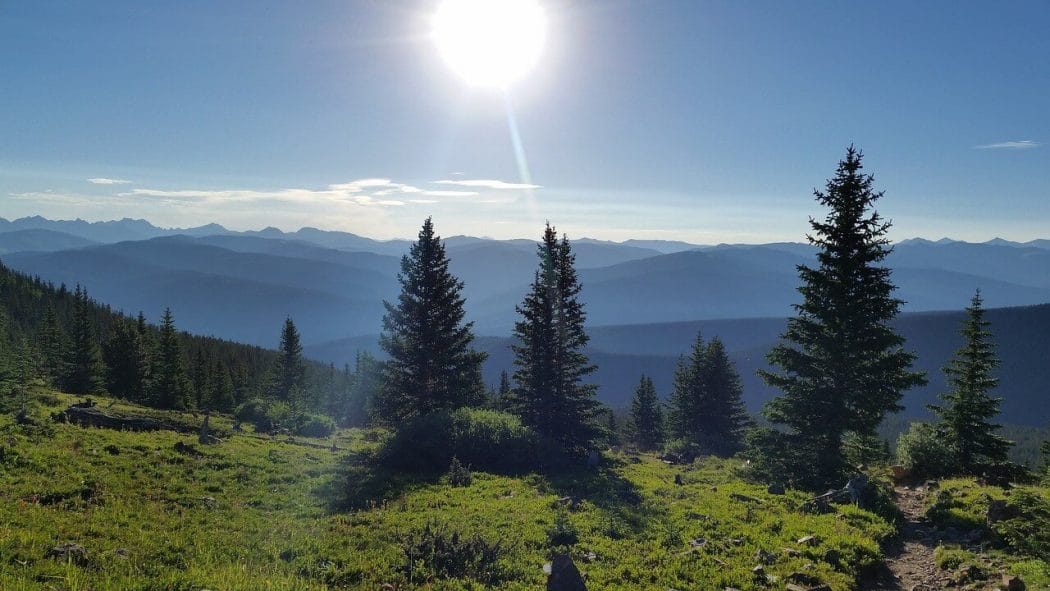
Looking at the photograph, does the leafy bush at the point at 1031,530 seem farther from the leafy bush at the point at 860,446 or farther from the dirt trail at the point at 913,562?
the leafy bush at the point at 860,446

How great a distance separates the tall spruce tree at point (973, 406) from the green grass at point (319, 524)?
578 inches

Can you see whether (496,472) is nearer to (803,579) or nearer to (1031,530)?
(803,579)

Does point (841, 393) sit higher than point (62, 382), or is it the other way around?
point (841, 393)

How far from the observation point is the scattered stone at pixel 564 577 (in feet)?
38.0

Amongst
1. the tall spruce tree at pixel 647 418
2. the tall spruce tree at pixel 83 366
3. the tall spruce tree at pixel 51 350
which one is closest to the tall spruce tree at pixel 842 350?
the tall spruce tree at pixel 647 418

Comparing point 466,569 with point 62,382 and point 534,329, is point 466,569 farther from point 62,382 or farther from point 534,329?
point 62,382

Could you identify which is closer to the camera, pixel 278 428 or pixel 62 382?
pixel 278 428

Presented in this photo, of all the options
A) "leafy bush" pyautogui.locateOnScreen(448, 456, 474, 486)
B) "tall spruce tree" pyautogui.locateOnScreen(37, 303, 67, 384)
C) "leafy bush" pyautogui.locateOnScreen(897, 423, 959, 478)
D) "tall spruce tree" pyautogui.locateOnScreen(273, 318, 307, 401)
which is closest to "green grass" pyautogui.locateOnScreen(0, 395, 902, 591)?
"leafy bush" pyautogui.locateOnScreen(448, 456, 474, 486)

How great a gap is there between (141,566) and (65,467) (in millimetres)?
9284

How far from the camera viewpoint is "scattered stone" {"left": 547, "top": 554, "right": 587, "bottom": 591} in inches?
456

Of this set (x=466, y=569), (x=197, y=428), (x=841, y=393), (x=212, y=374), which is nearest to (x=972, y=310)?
(x=841, y=393)

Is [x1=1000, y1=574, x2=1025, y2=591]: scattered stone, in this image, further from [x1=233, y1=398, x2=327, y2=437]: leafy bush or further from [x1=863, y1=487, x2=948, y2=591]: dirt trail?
[x1=233, y1=398, x2=327, y2=437]: leafy bush

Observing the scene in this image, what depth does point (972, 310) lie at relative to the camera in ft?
99.0

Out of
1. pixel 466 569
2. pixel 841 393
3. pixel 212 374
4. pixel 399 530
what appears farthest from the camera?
pixel 212 374
